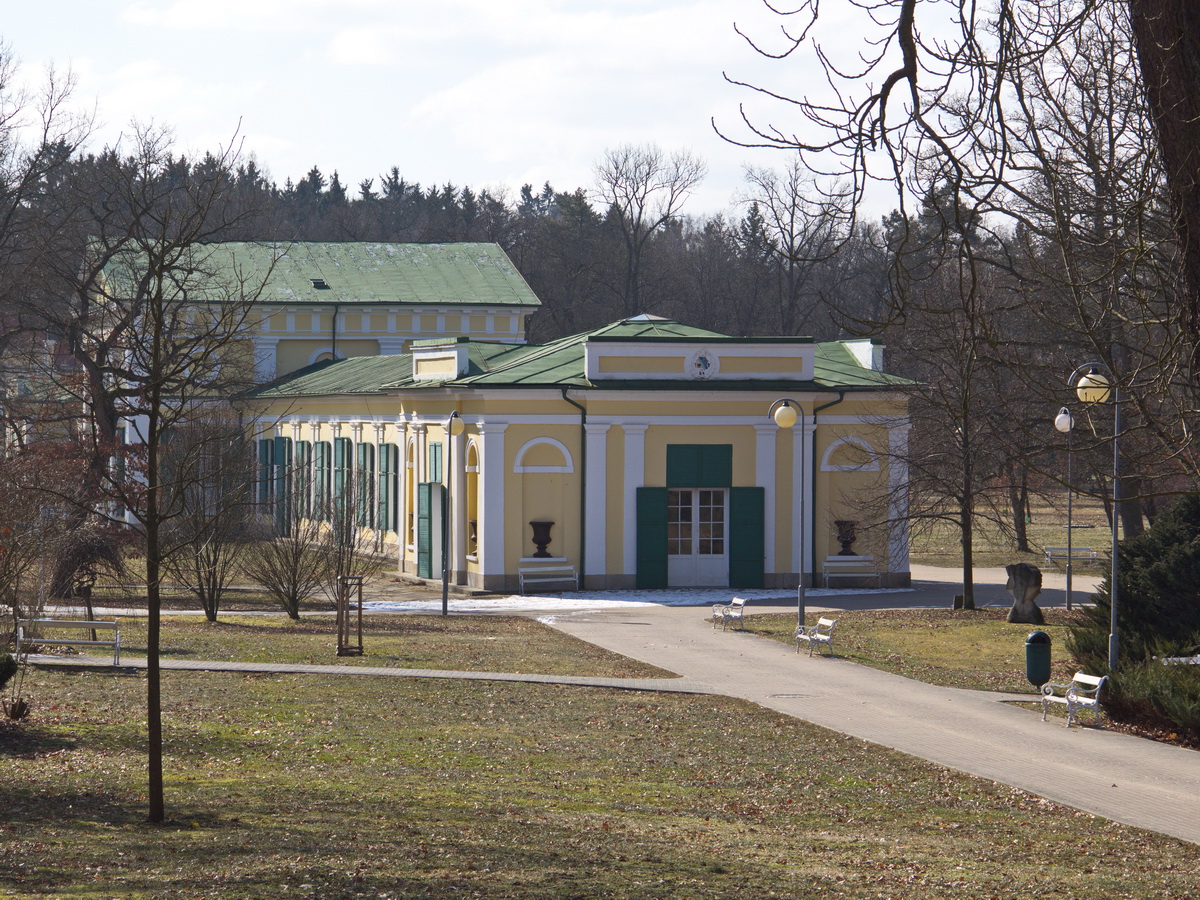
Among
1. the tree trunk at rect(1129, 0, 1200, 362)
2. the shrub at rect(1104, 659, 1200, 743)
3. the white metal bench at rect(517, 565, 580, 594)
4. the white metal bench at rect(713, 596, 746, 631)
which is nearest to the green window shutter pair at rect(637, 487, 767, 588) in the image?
the white metal bench at rect(517, 565, 580, 594)

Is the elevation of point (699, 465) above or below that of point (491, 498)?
above

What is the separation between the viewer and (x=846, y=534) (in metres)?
32.0

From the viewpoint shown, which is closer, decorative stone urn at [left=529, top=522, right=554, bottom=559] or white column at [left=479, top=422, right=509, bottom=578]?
white column at [left=479, top=422, right=509, bottom=578]

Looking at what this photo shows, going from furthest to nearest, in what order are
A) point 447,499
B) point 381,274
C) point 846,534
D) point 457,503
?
point 381,274 < point 846,534 < point 447,499 < point 457,503

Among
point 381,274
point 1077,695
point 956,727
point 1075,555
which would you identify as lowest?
point 956,727

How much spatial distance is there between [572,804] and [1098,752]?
6.30 metres

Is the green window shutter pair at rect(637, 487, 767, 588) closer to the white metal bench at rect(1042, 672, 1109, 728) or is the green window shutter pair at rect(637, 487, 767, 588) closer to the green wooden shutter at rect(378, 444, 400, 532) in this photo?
the green wooden shutter at rect(378, 444, 400, 532)

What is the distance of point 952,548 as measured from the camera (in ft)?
149

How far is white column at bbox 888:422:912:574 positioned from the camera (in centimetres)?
3119

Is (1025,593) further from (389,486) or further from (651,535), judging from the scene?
(389,486)

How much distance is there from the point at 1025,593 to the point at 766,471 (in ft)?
23.4

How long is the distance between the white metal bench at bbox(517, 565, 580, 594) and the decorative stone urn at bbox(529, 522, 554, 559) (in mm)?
271

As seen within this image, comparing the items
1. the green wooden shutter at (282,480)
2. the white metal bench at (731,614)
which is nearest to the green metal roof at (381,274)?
the green wooden shutter at (282,480)

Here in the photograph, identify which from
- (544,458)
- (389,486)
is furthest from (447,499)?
(389,486)
